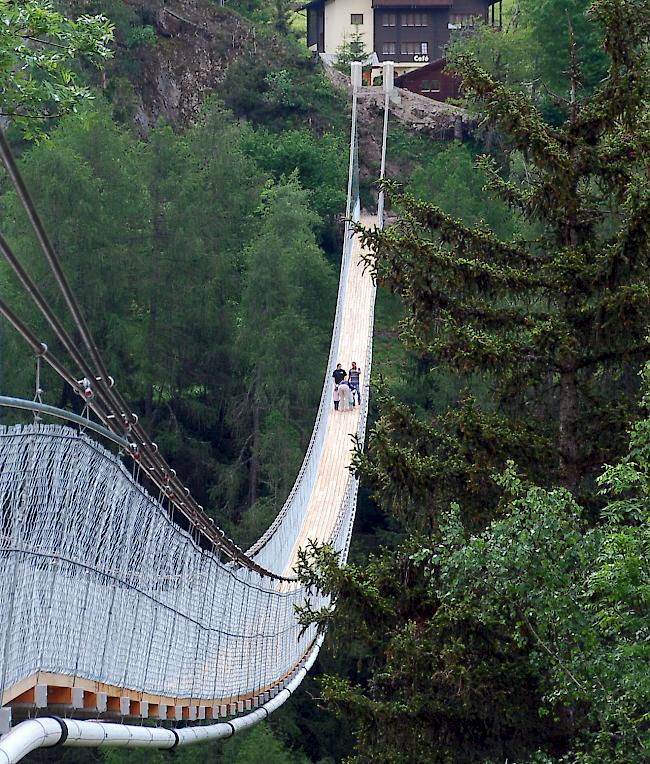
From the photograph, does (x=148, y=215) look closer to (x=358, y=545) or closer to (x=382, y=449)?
(x=358, y=545)

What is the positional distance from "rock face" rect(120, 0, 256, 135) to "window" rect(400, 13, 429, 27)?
6377 millimetres

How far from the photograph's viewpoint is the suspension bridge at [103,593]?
4395 millimetres

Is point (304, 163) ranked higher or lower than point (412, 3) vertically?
lower

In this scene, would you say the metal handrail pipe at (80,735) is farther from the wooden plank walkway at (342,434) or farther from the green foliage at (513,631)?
the wooden plank walkway at (342,434)

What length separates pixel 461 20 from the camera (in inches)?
1406

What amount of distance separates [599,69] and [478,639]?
21.3 meters

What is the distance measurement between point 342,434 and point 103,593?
32.4 ft

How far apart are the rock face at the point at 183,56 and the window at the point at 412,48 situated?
631 cm

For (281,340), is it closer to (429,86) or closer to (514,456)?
(429,86)

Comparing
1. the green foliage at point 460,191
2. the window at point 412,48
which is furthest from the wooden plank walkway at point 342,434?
the window at point 412,48

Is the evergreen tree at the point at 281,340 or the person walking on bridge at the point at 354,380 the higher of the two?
the evergreen tree at the point at 281,340

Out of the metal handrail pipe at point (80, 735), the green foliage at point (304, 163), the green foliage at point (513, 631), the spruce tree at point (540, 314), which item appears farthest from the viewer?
the green foliage at point (304, 163)

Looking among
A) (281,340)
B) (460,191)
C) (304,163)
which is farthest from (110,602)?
(304,163)

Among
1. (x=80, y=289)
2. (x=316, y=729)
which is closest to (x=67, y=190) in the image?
(x=80, y=289)
